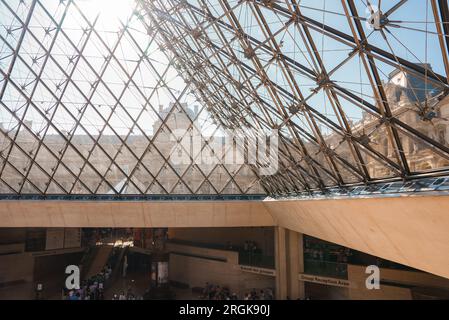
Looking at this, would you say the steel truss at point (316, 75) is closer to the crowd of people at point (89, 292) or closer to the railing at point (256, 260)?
the railing at point (256, 260)

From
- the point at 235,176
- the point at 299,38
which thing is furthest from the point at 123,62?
the point at 299,38

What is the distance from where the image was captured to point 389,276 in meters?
15.5

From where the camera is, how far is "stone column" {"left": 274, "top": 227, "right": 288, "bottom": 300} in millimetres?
18984

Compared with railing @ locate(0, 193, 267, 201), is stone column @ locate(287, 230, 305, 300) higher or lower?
lower

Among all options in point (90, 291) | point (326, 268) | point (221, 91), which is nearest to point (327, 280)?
point (326, 268)

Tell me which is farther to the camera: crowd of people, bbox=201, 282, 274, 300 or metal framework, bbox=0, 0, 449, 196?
crowd of people, bbox=201, 282, 274, 300

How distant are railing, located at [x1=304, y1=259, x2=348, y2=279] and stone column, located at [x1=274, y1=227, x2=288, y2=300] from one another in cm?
125

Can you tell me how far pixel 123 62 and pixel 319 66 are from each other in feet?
44.5

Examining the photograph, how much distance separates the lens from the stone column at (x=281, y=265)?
747 inches

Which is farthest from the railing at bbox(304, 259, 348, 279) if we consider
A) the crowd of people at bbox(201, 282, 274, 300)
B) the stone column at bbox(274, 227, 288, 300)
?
the crowd of people at bbox(201, 282, 274, 300)

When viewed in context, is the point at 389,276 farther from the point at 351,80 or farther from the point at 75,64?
the point at 75,64

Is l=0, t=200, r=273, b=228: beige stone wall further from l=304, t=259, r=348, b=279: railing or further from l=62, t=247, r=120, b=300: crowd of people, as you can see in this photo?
l=62, t=247, r=120, b=300: crowd of people

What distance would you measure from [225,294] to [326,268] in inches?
240

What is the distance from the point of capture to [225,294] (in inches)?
770
